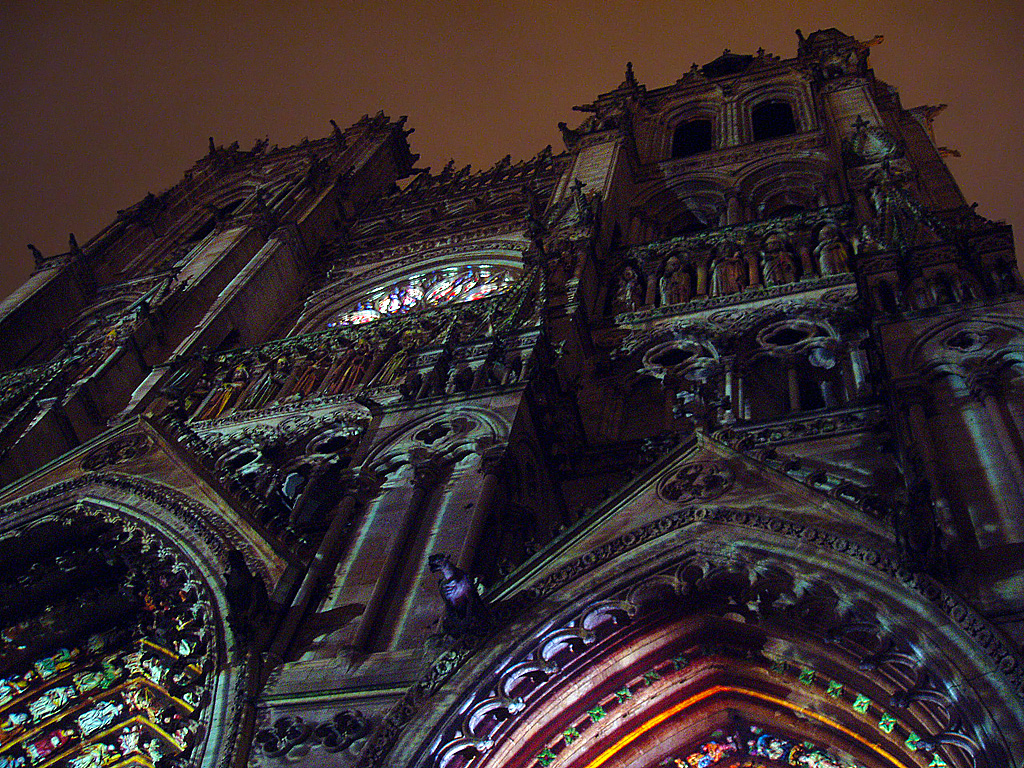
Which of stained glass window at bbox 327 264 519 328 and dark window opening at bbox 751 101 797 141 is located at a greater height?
dark window opening at bbox 751 101 797 141

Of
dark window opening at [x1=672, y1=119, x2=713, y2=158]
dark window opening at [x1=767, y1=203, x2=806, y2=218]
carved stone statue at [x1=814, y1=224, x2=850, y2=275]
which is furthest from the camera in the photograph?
dark window opening at [x1=672, y1=119, x2=713, y2=158]

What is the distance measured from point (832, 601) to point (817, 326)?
270 inches

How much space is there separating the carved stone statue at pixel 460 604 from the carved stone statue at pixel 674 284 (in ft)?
27.5

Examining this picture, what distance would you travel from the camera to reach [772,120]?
87.2 feet

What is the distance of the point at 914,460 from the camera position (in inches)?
332

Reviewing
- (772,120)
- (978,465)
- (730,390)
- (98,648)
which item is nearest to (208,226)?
(772,120)

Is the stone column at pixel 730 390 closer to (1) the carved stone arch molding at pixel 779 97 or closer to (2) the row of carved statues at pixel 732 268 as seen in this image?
(2) the row of carved statues at pixel 732 268

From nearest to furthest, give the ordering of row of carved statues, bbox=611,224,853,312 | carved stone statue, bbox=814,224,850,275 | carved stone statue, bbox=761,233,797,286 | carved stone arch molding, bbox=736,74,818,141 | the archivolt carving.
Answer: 1. the archivolt carving
2. carved stone statue, bbox=814,224,850,275
3. carved stone statue, bbox=761,233,797,286
4. row of carved statues, bbox=611,224,853,312
5. carved stone arch molding, bbox=736,74,818,141

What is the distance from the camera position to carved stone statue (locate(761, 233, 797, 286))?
15898 millimetres

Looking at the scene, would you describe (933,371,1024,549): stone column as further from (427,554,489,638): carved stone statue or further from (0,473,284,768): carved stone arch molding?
(0,473,284,768): carved stone arch molding

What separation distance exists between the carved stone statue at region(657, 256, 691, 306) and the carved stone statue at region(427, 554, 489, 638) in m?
8.38

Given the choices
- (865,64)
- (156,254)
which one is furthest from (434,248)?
(865,64)

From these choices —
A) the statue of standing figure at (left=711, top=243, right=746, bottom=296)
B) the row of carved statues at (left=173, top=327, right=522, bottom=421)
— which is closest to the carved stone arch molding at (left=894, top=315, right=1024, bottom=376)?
the statue of standing figure at (left=711, top=243, right=746, bottom=296)

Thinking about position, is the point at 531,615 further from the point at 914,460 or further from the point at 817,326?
the point at 817,326
